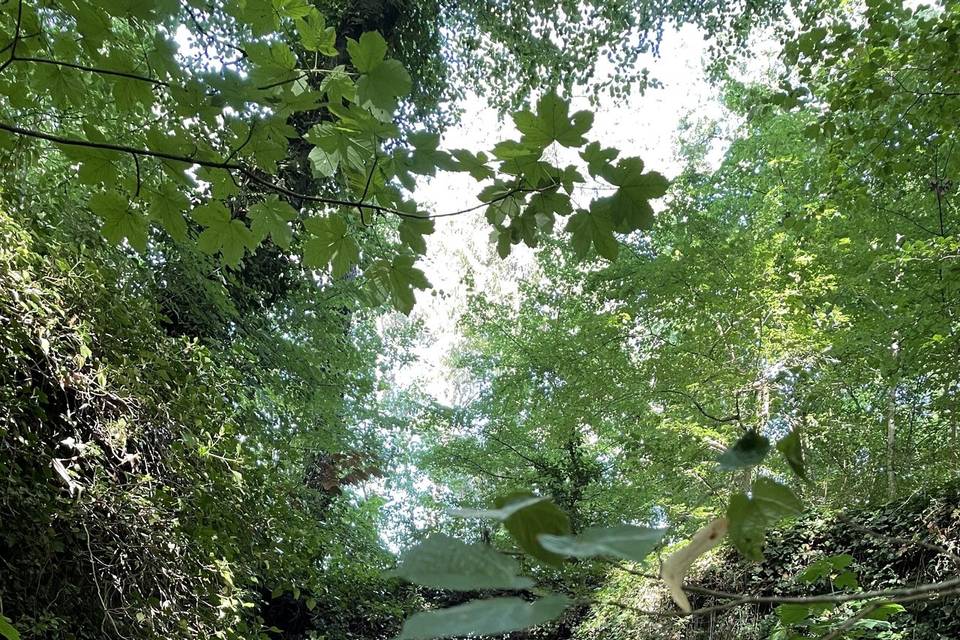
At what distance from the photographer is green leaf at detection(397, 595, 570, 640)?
0.22 m

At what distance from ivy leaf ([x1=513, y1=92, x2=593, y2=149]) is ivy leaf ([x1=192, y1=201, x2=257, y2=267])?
48cm

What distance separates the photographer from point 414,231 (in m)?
0.93

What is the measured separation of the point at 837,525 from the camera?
339cm

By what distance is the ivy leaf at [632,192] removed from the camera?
729mm

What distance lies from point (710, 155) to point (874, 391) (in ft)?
22.6

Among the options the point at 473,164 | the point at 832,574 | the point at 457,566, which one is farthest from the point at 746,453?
the point at 832,574

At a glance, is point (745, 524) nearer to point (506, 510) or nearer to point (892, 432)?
point (506, 510)

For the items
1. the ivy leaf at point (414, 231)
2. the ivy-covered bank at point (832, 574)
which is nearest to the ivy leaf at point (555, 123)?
the ivy leaf at point (414, 231)

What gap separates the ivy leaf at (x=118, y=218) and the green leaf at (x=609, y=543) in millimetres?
916

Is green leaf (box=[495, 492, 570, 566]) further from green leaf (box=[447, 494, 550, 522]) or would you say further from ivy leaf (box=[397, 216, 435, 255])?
ivy leaf (box=[397, 216, 435, 255])

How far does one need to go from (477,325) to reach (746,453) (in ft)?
21.9

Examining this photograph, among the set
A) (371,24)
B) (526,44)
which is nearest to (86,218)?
(371,24)

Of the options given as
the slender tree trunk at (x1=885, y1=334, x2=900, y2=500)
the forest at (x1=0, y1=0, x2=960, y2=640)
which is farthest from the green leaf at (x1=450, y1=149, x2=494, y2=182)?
the slender tree trunk at (x1=885, y1=334, x2=900, y2=500)

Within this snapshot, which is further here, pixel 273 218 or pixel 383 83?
pixel 273 218
